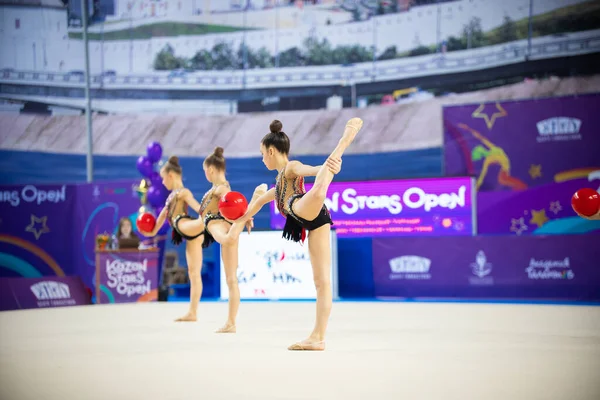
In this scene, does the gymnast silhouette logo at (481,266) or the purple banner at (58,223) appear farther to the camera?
the purple banner at (58,223)

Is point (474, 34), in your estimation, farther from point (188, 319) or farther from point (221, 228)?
point (221, 228)

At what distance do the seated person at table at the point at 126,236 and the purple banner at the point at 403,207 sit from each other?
11.1 feet

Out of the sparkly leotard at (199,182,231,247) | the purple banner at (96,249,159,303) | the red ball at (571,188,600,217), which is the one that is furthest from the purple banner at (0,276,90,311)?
the red ball at (571,188,600,217)

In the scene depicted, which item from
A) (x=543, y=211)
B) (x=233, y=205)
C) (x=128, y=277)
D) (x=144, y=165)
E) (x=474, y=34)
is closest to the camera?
(x=233, y=205)

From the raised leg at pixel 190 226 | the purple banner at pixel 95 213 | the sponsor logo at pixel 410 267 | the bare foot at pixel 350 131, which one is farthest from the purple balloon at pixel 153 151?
the bare foot at pixel 350 131

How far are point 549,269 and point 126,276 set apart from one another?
268 inches

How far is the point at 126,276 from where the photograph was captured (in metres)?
11.8

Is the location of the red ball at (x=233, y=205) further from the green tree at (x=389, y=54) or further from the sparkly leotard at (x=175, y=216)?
the green tree at (x=389, y=54)

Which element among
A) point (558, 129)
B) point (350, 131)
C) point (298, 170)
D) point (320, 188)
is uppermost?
point (558, 129)

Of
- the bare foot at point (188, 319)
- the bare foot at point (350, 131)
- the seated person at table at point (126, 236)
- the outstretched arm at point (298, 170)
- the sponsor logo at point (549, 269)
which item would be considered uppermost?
the bare foot at point (350, 131)

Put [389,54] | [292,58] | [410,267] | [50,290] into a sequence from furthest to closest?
[292,58] < [389,54] < [410,267] < [50,290]

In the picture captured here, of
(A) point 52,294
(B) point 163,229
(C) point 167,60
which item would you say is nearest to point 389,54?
(C) point 167,60

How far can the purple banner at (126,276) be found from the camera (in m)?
11.7

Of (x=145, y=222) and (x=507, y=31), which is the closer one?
(x=145, y=222)
